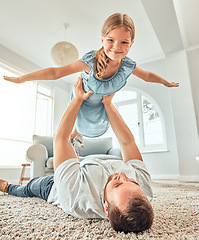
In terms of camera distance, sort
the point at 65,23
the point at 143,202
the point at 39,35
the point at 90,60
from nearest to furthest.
Result: the point at 143,202
the point at 90,60
the point at 65,23
the point at 39,35

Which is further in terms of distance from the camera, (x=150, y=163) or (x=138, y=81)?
(x=138, y=81)

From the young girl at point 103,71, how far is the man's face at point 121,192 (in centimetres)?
71

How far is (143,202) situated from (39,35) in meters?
3.57

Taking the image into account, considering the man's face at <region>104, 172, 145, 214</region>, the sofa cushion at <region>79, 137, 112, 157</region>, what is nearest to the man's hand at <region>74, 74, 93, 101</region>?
the man's face at <region>104, 172, 145, 214</region>

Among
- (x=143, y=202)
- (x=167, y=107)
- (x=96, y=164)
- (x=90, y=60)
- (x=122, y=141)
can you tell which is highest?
(x=167, y=107)

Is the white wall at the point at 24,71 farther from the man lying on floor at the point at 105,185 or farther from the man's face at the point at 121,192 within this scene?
the man's face at the point at 121,192

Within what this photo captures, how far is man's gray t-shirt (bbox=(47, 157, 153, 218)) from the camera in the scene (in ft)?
2.84

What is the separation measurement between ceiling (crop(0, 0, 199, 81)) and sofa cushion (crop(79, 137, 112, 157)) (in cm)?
192

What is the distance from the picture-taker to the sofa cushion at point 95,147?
355 centimetres

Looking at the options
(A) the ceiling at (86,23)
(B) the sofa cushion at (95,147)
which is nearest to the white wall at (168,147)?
(A) the ceiling at (86,23)

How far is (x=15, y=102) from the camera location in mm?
3793

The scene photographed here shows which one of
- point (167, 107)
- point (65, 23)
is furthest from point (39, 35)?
point (167, 107)

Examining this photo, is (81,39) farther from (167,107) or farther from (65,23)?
(167,107)

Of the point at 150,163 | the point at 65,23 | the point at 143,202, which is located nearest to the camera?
the point at 143,202
